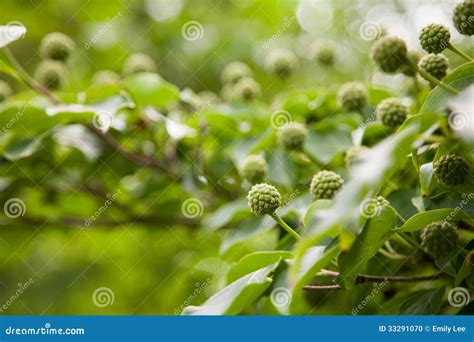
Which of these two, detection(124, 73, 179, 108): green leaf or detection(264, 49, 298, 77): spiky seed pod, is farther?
detection(264, 49, 298, 77): spiky seed pod

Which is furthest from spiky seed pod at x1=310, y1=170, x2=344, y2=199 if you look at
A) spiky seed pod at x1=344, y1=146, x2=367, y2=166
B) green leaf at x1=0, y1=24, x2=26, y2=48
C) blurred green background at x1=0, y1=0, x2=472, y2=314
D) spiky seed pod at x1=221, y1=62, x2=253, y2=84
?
blurred green background at x1=0, y1=0, x2=472, y2=314

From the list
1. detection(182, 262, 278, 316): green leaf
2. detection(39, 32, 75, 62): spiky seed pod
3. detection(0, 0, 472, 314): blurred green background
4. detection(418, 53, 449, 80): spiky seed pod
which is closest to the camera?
detection(182, 262, 278, 316): green leaf

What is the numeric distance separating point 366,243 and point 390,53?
82 cm

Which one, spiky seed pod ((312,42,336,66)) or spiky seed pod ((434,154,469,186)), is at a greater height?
spiky seed pod ((312,42,336,66))

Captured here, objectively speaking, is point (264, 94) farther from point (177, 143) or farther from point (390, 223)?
point (390, 223)

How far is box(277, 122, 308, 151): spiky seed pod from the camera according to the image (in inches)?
111

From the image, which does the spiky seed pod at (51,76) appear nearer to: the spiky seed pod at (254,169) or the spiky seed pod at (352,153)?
the spiky seed pod at (254,169)

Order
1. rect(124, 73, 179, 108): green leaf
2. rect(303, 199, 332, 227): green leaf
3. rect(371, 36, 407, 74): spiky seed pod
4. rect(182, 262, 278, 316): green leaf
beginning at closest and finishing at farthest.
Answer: rect(182, 262, 278, 316): green leaf
rect(303, 199, 332, 227): green leaf
rect(371, 36, 407, 74): spiky seed pod
rect(124, 73, 179, 108): green leaf

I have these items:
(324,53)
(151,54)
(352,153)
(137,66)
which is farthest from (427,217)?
(151,54)

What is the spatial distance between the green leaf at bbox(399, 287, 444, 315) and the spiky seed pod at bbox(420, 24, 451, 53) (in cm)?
80

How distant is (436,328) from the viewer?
2.13m

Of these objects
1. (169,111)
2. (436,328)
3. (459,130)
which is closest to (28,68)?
(169,111)

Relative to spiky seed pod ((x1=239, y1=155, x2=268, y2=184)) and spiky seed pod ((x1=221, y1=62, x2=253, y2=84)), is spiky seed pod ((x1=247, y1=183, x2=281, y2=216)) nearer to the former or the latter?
spiky seed pod ((x1=239, y1=155, x2=268, y2=184))

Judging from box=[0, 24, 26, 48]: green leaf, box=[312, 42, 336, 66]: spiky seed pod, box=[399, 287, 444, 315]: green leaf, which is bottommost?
box=[399, 287, 444, 315]: green leaf
